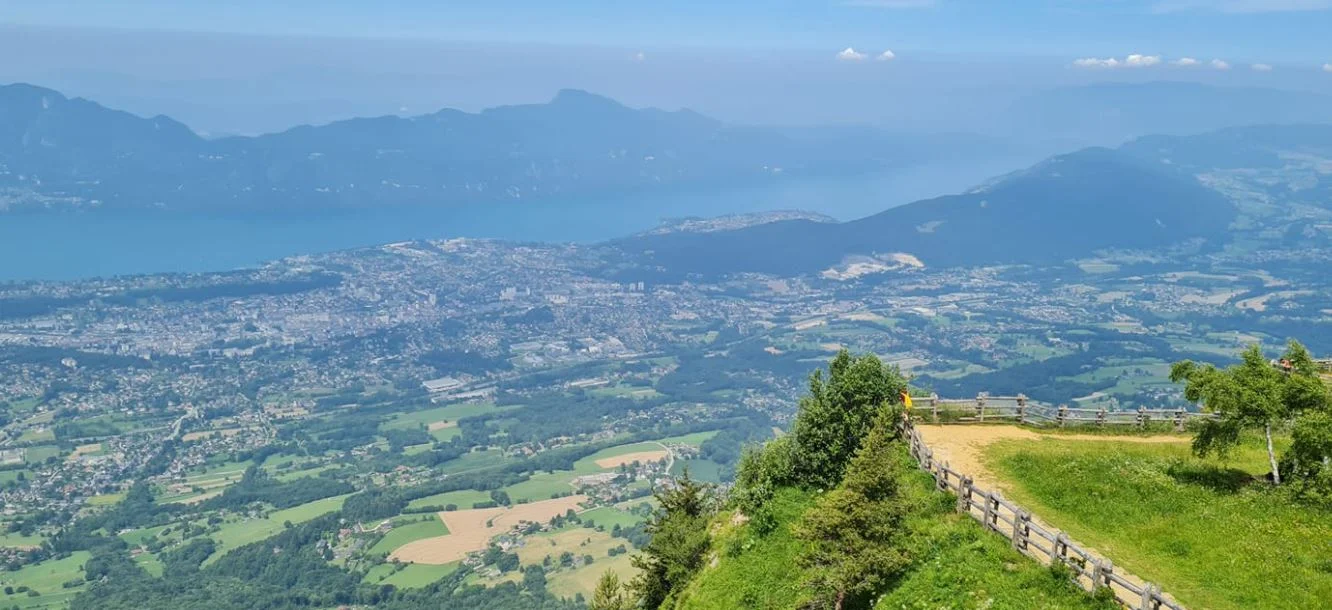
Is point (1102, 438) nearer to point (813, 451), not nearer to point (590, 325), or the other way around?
point (813, 451)

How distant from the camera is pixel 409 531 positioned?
9812cm

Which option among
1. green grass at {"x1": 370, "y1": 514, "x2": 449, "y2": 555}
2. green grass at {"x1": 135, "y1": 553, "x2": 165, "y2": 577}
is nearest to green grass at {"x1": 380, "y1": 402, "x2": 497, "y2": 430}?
green grass at {"x1": 370, "y1": 514, "x2": 449, "y2": 555}

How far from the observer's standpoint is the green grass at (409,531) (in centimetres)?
9406

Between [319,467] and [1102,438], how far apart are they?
373 feet

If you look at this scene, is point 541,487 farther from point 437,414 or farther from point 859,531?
point 859,531

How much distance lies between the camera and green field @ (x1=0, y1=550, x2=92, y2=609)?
277 ft

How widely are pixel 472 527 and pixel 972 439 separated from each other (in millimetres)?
76873

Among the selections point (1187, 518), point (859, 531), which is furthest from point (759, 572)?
point (1187, 518)

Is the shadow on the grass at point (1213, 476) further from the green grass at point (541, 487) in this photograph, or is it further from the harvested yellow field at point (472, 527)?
the green grass at point (541, 487)

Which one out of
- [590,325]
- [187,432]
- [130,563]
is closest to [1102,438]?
[130,563]

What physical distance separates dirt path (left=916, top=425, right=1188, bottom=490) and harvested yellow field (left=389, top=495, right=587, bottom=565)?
6820 cm

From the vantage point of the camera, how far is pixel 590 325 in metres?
200

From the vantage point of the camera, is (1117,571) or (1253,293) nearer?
(1117,571)

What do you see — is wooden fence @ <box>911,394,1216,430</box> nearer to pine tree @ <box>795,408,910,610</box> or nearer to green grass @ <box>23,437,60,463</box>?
→ pine tree @ <box>795,408,910,610</box>
